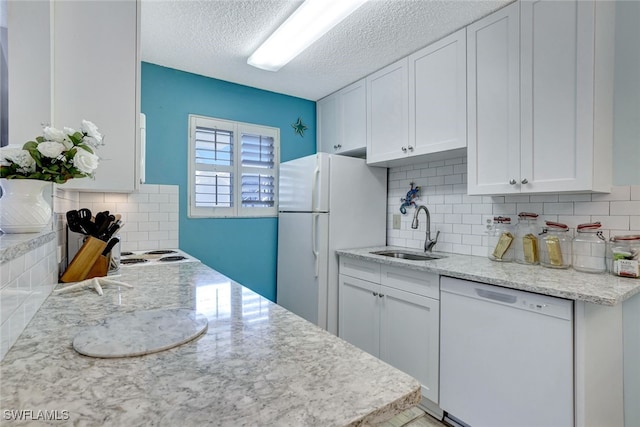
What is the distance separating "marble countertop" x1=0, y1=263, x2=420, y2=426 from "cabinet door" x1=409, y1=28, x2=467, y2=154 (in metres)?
1.78

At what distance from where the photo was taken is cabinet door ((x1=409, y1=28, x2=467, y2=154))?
208 centimetres

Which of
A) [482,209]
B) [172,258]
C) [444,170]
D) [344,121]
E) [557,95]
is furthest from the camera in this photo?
[344,121]

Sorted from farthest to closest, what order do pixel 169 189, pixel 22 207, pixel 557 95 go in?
pixel 169 189 < pixel 557 95 < pixel 22 207

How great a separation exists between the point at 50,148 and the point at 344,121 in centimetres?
243

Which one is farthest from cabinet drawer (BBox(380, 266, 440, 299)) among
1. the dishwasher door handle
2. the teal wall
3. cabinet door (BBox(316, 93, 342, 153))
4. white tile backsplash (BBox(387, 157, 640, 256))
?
cabinet door (BBox(316, 93, 342, 153))

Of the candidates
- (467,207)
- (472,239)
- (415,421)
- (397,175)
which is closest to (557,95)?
(467,207)

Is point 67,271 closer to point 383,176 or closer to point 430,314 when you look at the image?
point 430,314

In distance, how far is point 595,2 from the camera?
5.02 ft

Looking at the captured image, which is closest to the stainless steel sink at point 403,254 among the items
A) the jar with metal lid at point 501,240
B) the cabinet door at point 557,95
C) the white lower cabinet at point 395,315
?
the white lower cabinet at point 395,315

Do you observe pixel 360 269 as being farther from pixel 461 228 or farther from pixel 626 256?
pixel 626 256

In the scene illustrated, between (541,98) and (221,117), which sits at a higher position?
(221,117)

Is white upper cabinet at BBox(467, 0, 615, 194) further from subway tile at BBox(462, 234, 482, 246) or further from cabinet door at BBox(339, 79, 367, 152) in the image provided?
cabinet door at BBox(339, 79, 367, 152)

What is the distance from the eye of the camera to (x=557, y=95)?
1.65 meters

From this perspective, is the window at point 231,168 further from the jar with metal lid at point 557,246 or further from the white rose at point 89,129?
the jar with metal lid at point 557,246
